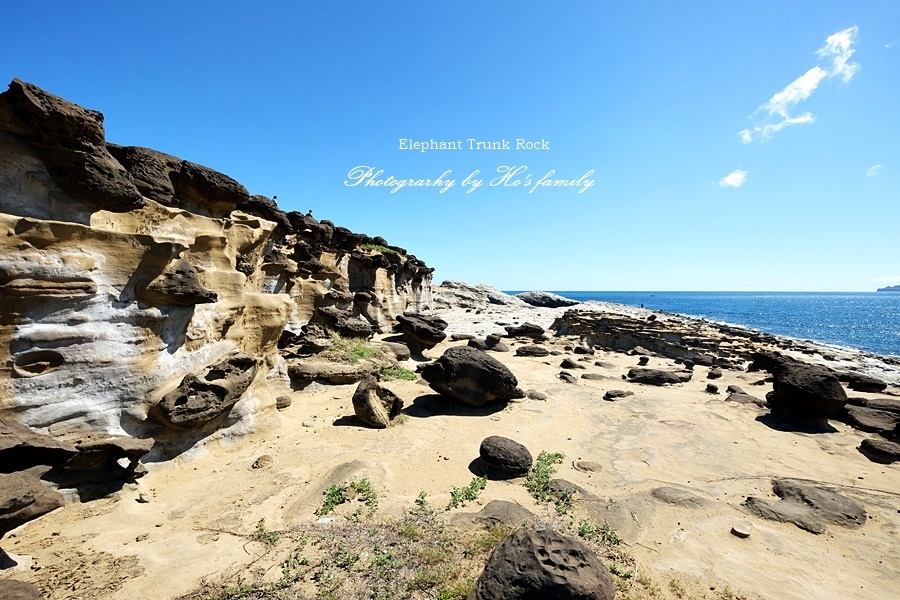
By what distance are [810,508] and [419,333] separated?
15.0m

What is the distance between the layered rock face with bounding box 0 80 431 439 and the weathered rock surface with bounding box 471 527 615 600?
5.72 metres

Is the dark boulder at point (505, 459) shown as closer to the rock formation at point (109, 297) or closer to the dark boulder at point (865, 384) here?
the rock formation at point (109, 297)

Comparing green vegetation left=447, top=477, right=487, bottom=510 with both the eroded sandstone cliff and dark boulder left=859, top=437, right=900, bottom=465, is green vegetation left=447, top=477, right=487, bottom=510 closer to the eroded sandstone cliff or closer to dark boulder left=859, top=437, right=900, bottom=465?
the eroded sandstone cliff

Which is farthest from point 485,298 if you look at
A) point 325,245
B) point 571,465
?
point 571,465

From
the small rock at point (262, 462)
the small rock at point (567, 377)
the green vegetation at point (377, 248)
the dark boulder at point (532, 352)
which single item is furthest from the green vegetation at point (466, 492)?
the green vegetation at point (377, 248)

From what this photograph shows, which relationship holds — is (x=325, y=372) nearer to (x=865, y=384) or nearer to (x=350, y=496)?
(x=350, y=496)

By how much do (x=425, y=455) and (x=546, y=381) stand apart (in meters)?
8.62

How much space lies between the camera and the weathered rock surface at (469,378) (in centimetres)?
1083

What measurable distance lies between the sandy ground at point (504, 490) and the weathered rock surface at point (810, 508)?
0.56 feet

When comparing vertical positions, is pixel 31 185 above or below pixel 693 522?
above

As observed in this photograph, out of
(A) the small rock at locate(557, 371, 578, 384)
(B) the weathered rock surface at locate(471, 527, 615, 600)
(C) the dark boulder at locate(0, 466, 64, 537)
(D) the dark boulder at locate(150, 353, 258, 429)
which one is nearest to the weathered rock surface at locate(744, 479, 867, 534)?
(B) the weathered rock surface at locate(471, 527, 615, 600)

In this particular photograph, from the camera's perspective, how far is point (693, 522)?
579cm

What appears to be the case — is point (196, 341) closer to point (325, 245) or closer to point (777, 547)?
point (777, 547)

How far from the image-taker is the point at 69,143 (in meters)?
4.90
